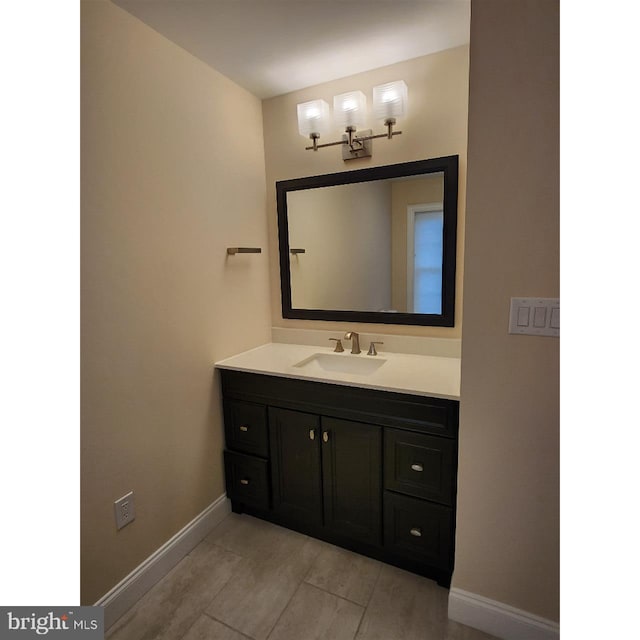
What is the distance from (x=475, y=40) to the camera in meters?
1.15

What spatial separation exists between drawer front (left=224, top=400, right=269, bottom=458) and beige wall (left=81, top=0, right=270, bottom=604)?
75 millimetres

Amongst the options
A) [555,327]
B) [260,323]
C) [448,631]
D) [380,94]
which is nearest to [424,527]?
[448,631]

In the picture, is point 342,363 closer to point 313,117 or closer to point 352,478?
point 352,478

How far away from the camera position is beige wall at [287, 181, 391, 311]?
2.08 m

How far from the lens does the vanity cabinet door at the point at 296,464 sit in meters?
1.80

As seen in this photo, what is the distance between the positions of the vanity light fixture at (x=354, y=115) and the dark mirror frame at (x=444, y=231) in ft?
0.45

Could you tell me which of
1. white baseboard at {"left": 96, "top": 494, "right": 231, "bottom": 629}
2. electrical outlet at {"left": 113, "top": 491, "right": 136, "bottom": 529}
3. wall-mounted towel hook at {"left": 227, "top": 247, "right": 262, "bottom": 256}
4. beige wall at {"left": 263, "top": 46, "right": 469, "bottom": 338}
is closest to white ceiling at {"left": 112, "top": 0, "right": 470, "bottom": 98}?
beige wall at {"left": 263, "top": 46, "right": 469, "bottom": 338}

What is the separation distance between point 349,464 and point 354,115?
66.9 inches

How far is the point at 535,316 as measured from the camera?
1.17 metres

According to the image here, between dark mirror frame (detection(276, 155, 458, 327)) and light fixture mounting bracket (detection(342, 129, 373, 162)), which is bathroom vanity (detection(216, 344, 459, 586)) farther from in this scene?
light fixture mounting bracket (detection(342, 129, 373, 162))

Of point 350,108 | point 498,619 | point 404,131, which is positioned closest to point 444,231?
point 404,131
